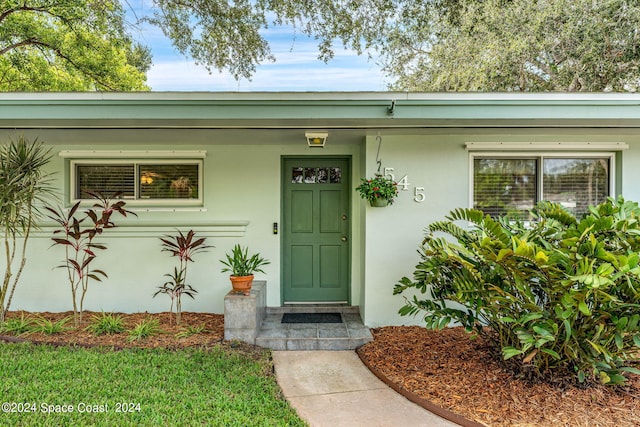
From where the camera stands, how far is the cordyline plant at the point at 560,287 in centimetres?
221

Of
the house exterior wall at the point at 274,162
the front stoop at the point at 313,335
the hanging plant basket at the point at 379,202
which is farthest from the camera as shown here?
the hanging plant basket at the point at 379,202

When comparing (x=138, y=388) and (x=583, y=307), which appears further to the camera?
(x=138, y=388)

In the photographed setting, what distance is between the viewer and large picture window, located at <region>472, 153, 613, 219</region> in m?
4.22

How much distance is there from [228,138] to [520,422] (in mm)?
3978

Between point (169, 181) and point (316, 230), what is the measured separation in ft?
6.96

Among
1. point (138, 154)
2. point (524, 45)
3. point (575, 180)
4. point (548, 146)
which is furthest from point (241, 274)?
point (524, 45)

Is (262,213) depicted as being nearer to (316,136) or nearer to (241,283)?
(241,283)

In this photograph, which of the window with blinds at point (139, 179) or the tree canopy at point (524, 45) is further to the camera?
the tree canopy at point (524, 45)

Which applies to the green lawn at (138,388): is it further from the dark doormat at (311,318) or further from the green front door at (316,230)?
the green front door at (316,230)

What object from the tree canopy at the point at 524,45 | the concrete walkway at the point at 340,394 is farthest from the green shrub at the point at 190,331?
the tree canopy at the point at 524,45

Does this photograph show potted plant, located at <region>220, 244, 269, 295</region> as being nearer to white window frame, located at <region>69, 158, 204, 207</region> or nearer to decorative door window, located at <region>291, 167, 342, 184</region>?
white window frame, located at <region>69, 158, 204, 207</region>

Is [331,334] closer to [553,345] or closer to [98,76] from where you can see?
[553,345]

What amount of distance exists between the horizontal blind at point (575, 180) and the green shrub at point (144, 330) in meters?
4.89

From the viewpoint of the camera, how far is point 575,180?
4246 mm
